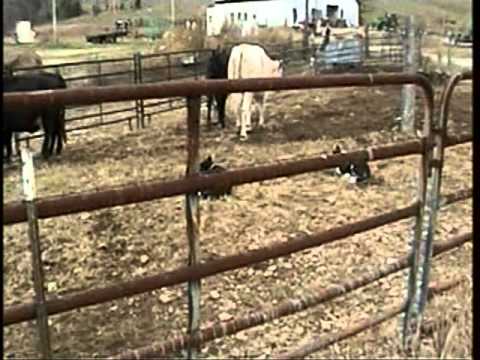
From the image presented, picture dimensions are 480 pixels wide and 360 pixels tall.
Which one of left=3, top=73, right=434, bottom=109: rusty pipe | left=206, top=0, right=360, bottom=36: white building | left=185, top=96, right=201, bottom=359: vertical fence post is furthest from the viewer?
left=206, top=0, right=360, bottom=36: white building

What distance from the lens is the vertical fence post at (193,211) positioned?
1220 millimetres

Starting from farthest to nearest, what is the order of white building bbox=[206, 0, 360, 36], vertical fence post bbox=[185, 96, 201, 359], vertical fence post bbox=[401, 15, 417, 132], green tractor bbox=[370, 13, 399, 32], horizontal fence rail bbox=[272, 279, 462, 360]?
vertical fence post bbox=[401, 15, 417, 132], green tractor bbox=[370, 13, 399, 32], white building bbox=[206, 0, 360, 36], horizontal fence rail bbox=[272, 279, 462, 360], vertical fence post bbox=[185, 96, 201, 359]

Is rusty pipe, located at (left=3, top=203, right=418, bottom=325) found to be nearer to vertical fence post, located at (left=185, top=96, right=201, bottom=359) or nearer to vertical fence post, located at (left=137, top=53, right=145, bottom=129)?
vertical fence post, located at (left=185, top=96, right=201, bottom=359)

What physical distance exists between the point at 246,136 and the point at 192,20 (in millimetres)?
1013

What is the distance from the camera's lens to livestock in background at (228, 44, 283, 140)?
5289mm

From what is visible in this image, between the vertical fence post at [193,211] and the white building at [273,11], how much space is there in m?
2.57

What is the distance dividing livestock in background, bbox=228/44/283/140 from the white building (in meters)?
0.63

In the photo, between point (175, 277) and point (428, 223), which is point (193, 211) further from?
point (428, 223)

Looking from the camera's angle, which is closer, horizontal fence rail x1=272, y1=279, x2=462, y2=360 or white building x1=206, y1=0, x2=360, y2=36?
horizontal fence rail x1=272, y1=279, x2=462, y2=360

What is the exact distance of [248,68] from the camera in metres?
5.44

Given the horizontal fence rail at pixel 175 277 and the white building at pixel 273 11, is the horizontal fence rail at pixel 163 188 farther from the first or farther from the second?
the white building at pixel 273 11

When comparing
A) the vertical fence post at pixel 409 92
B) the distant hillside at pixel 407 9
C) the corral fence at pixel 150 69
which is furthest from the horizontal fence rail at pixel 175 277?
the corral fence at pixel 150 69

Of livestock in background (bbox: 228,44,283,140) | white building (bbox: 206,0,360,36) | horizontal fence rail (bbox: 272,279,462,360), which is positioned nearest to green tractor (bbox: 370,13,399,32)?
white building (bbox: 206,0,360,36)

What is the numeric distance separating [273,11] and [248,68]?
1427mm
